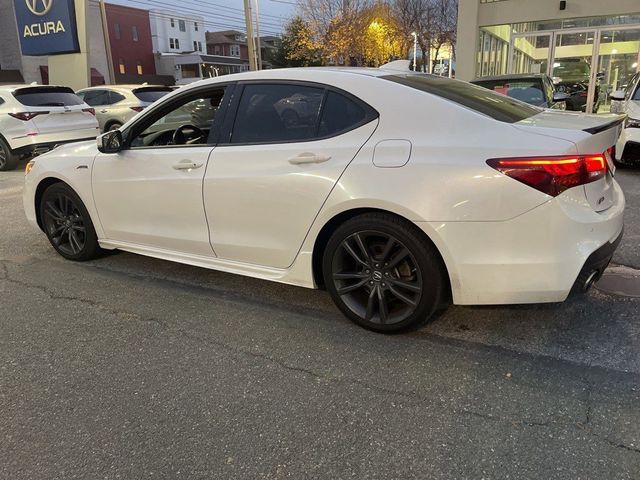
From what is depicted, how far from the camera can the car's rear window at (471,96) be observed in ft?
10.4

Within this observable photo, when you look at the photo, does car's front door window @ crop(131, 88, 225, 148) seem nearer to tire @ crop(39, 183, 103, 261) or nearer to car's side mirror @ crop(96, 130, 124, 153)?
car's side mirror @ crop(96, 130, 124, 153)

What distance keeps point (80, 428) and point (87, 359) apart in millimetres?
708

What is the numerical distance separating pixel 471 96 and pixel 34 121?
9950 millimetres

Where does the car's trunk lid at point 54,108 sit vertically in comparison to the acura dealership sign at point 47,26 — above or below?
below

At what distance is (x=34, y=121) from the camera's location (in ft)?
34.9

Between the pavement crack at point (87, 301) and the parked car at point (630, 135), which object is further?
the parked car at point (630, 135)

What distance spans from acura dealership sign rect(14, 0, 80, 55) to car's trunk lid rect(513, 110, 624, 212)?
58.0ft

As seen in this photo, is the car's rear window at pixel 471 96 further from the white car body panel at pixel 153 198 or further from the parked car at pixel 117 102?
the parked car at pixel 117 102

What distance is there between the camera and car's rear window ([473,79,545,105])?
8999 millimetres

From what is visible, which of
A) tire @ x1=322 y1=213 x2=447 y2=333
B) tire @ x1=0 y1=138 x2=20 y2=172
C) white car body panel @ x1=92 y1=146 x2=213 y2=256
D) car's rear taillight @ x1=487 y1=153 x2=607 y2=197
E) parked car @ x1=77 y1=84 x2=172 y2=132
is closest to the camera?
car's rear taillight @ x1=487 y1=153 x2=607 y2=197

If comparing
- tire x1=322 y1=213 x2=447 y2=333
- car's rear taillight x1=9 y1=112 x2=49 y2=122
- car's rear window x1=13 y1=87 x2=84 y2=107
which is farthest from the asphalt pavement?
car's rear window x1=13 y1=87 x2=84 y2=107

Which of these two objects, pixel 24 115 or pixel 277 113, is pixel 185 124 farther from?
pixel 24 115

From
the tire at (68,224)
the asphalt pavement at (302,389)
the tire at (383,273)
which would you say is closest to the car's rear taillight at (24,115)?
the tire at (68,224)

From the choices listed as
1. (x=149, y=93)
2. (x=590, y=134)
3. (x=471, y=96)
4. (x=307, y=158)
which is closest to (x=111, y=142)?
(x=307, y=158)
